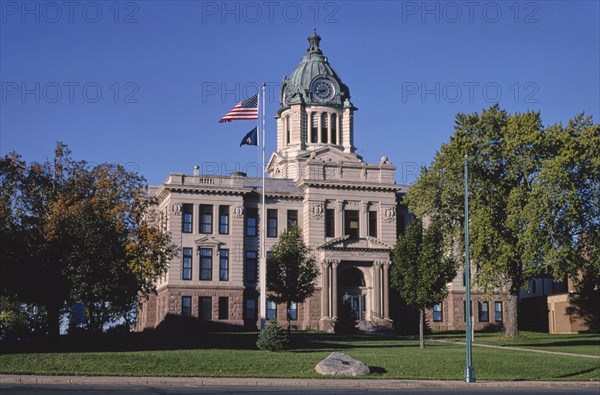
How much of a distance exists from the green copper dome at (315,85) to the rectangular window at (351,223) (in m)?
17.6

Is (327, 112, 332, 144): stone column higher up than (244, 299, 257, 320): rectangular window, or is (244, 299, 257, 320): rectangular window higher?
(327, 112, 332, 144): stone column

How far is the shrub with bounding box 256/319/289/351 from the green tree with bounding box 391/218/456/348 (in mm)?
7923

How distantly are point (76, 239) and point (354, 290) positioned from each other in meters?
34.8

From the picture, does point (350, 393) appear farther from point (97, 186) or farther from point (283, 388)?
point (97, 186)

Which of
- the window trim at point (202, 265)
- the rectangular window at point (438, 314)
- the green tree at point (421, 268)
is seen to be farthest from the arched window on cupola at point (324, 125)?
the green tree at point (421, 268)

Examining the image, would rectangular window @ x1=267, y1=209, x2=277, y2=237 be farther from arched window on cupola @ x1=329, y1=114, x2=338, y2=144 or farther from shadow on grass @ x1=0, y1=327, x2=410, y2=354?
shadow on grass @ x1=0, y1=327, x2=410, y2=354

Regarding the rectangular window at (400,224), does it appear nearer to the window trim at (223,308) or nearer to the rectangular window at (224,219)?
the rectangular window at (224,219)

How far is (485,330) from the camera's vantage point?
81.6 m

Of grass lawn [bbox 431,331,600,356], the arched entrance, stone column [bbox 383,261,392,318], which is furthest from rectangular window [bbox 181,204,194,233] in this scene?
grass lawn [bbox 431,331,600,356]

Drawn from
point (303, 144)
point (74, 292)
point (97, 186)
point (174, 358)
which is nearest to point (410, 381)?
point (174, 358)

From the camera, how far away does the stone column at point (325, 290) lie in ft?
245

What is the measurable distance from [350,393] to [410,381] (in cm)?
605

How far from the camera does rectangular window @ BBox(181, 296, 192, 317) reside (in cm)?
7438

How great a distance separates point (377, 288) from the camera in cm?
7606
